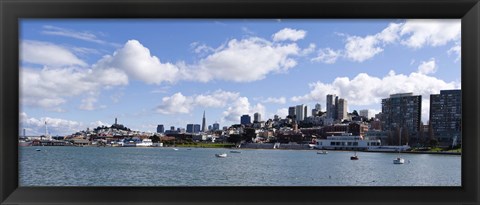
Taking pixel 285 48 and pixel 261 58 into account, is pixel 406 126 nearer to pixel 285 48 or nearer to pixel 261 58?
pixel 285 48

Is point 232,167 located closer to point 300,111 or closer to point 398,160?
point 398,160

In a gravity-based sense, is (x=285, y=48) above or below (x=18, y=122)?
above

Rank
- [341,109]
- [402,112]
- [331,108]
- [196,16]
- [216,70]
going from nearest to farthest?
[196,16]
[331,108]
[341,109]
[402,112]
[216,70]

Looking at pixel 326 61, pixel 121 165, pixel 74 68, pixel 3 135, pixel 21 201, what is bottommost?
pixel 121 165

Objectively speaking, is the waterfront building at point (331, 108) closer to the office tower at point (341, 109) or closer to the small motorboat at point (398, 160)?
the office tower at point (341, 109)

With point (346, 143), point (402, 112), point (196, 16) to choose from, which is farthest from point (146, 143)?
point (196, 16)

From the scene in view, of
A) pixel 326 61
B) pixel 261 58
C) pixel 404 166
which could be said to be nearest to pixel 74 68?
pixel 261 58
